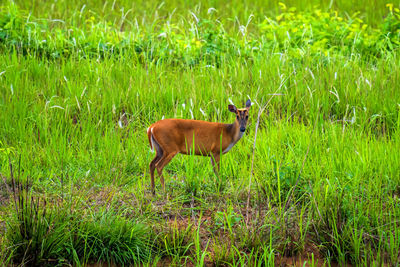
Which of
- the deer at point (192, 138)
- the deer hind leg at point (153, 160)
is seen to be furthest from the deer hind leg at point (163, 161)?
the deer hind leg at point (153, 160)

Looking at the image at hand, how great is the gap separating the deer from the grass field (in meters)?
0.21

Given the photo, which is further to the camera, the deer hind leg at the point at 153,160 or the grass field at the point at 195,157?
the deer hind leg at the point at 153,160

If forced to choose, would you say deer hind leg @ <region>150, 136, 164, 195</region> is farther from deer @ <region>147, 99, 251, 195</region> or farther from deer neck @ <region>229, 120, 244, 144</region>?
deer neck @ <region>229, 120, 244, 144</region>

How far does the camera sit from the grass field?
4977mm

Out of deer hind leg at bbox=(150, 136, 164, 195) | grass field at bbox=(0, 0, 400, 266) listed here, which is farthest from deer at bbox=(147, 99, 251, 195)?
grass field at bbox=(0, 0, 400, 266)

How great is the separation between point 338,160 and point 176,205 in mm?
1753

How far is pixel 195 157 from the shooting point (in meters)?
6.59

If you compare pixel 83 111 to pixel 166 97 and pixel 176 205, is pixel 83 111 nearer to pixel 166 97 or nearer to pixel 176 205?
pixel 166 97

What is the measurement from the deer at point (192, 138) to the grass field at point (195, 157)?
208 mm

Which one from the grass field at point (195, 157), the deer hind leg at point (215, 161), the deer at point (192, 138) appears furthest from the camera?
the deer hind leg at point (215, 161)

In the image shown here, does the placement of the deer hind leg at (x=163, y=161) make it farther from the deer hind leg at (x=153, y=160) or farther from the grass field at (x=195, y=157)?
the grass field at (x=195, y=157)

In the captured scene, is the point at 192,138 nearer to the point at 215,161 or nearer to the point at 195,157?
the point at 215,161

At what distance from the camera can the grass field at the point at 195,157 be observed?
4.98 m

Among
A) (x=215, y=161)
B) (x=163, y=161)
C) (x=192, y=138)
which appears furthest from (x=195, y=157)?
(x=163, y=161)
